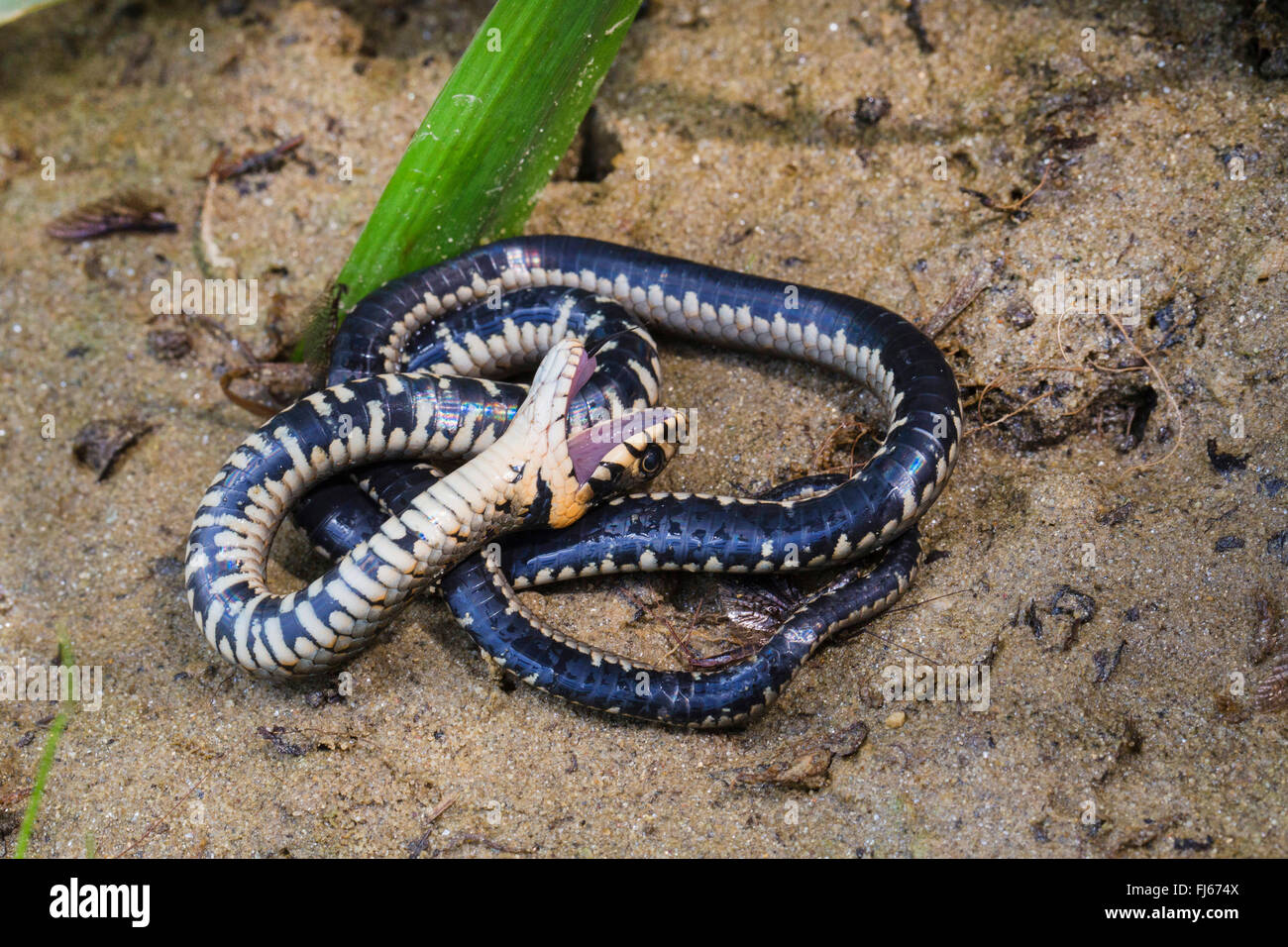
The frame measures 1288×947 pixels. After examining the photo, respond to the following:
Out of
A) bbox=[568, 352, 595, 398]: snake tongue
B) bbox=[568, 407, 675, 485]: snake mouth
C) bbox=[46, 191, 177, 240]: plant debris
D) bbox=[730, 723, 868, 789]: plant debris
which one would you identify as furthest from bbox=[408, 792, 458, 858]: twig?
bbox=[46, 191, 177, 240]: plant debris

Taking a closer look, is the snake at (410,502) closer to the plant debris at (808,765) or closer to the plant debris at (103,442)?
the plant debris at (103,442)

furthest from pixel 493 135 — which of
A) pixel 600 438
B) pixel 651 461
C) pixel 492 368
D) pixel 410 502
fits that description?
pixel 410 502

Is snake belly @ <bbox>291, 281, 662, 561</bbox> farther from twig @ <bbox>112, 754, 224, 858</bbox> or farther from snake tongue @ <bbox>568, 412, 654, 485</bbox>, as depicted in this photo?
twig @ <bbox>112, 754, 224, 858</bbox>

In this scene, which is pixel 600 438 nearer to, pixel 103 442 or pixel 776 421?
pixel 776 421

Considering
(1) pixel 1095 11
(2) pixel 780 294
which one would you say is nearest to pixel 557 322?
(2) pixel 780 294

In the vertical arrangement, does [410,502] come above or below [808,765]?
above

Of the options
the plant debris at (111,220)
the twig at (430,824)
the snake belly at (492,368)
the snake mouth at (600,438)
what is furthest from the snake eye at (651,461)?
the plant debris at (111,220)

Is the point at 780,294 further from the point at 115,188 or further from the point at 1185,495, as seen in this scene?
the point at 115,188
